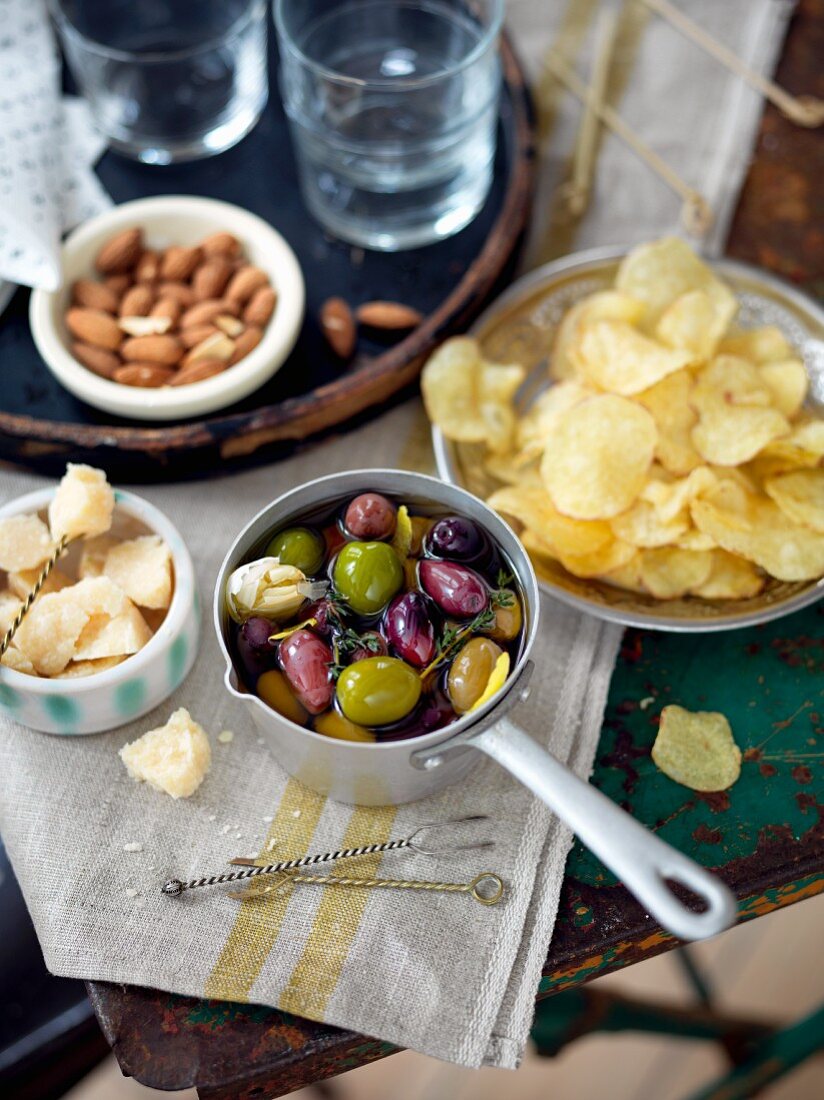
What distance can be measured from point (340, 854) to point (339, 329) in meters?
0.49

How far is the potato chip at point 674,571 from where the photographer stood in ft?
3.00

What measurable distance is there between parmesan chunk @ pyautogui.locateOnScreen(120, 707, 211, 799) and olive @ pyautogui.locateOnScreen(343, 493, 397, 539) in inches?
7.9

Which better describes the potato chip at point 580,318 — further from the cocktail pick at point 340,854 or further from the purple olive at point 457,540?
the cocktail pick at point 340,854

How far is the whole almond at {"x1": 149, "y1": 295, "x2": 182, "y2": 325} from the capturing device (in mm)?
1029

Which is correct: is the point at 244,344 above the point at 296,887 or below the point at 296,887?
above

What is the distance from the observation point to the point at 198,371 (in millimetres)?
994

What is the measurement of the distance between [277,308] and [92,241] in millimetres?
191

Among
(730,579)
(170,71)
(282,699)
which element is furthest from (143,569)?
(170,71)

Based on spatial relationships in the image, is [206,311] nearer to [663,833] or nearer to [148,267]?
[148,267]

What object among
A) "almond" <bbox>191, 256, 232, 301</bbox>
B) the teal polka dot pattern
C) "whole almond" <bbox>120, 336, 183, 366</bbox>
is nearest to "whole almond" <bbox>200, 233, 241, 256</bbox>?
"almond" <bbox>191, 256, 232, 301</bbox>

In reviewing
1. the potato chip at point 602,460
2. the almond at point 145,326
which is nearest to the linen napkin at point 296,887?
the potato chip at point 602,460

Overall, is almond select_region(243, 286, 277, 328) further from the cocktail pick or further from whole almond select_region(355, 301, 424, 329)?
the cocktail pick

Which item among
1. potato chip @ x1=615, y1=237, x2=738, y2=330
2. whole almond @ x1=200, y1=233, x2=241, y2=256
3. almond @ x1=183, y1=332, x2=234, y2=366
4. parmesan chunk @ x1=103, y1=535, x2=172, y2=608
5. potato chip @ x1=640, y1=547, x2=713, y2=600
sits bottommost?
parmesan chunk @ x1=103, y1=535, x2=172, y2=608

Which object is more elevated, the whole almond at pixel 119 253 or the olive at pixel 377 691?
the whole almond at pixel 119 253
